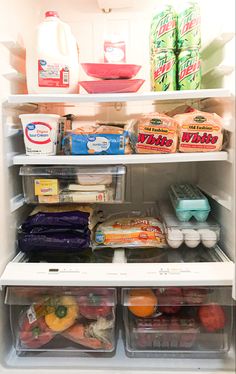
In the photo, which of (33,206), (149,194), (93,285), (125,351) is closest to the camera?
(93,285)

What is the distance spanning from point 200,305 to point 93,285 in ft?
1.03

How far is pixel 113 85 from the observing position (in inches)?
40.1

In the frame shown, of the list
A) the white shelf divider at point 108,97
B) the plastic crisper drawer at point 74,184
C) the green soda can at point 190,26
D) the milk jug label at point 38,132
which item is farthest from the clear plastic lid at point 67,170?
the green soda can at point 190,26

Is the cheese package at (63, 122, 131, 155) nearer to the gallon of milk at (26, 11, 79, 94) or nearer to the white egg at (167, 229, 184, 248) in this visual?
the gallon of milk at (26, 11, 79, 94)

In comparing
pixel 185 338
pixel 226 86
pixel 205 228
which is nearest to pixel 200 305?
pixel 185 338

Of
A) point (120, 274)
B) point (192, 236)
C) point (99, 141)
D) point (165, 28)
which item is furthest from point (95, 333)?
point (165, 28)

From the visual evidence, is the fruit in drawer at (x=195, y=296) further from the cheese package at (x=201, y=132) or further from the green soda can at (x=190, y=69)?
the green soda can at (x=190, y=69)

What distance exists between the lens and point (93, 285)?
0.91 m

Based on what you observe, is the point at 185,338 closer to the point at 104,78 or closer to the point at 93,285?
the point at 93,285

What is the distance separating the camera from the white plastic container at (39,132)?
1.00 metres

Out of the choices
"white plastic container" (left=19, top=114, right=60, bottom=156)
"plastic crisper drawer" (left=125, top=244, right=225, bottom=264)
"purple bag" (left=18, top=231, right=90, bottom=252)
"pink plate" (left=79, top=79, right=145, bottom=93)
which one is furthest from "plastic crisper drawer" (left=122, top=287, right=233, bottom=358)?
"pink plate" (left=79, top=79, right=145, bottom=93)

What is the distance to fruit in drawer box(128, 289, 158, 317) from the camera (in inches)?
37.5

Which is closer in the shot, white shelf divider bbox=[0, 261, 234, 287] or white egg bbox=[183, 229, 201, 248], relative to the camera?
white shelf divider bbox=[0, 261, 234, 287]

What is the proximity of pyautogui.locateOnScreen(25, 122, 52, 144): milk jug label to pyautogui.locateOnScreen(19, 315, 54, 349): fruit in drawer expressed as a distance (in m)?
0.53
